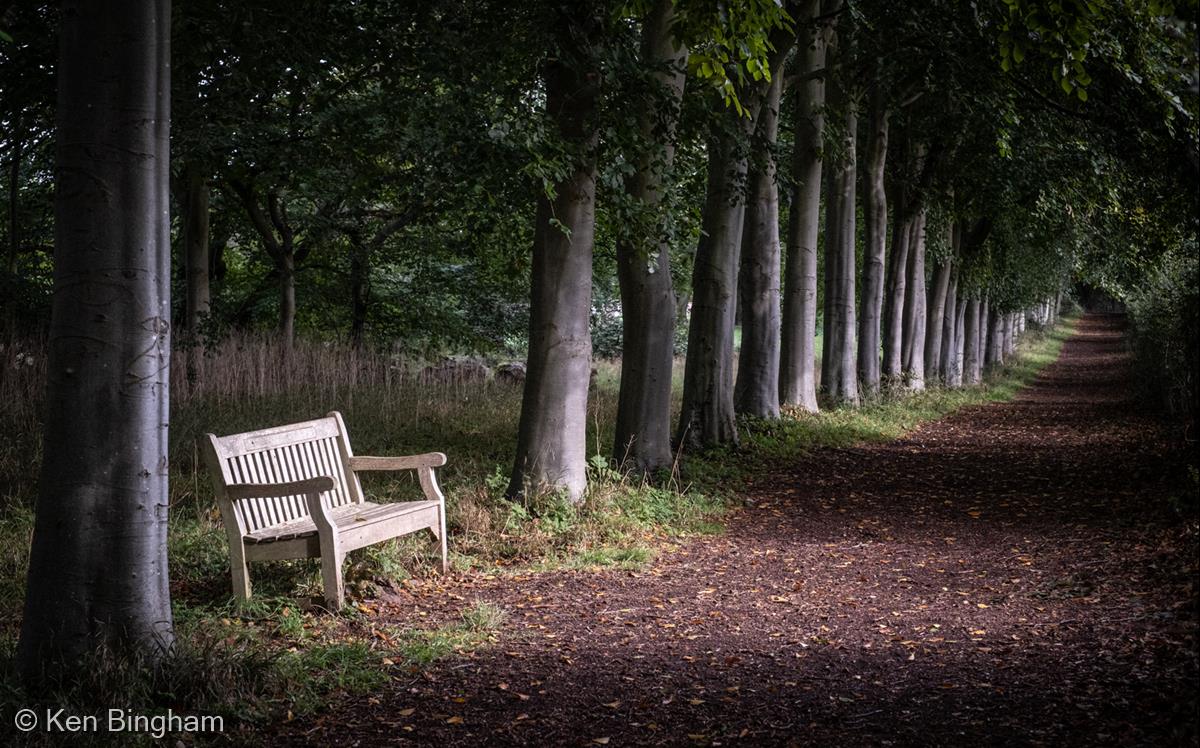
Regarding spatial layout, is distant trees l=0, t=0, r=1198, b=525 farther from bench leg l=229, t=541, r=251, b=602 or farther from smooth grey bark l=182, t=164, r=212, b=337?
bench leg l=229, t=541, r=251, b=602

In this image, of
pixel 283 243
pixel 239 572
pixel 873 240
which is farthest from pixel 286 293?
pixel 239 572

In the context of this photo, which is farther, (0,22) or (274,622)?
(0,22)

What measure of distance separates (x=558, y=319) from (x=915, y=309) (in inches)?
641

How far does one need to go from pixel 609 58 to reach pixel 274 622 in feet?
14.4

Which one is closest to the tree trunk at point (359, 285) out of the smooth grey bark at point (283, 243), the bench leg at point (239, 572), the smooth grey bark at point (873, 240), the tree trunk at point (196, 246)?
the smooth grey bark at point (283, 243)

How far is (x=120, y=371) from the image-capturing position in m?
4.02

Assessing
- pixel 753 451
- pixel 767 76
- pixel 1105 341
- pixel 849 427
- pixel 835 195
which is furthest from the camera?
pixel 1105 341

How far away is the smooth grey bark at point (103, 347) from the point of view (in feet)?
13.0

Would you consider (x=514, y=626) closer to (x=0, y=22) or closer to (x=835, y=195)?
(x=0, y=22)

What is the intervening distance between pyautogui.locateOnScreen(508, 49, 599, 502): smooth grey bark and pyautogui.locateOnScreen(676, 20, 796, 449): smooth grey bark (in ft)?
9.97

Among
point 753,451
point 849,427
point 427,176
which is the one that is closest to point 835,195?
point 849,427

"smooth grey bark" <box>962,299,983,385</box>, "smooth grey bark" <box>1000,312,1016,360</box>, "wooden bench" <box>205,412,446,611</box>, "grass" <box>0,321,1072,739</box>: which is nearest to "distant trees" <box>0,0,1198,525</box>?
"grass" <box>0,321,1072,739</box>

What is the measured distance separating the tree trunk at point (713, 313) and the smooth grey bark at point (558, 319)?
3270 mm

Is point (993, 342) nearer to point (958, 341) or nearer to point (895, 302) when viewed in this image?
point (958, 341)
